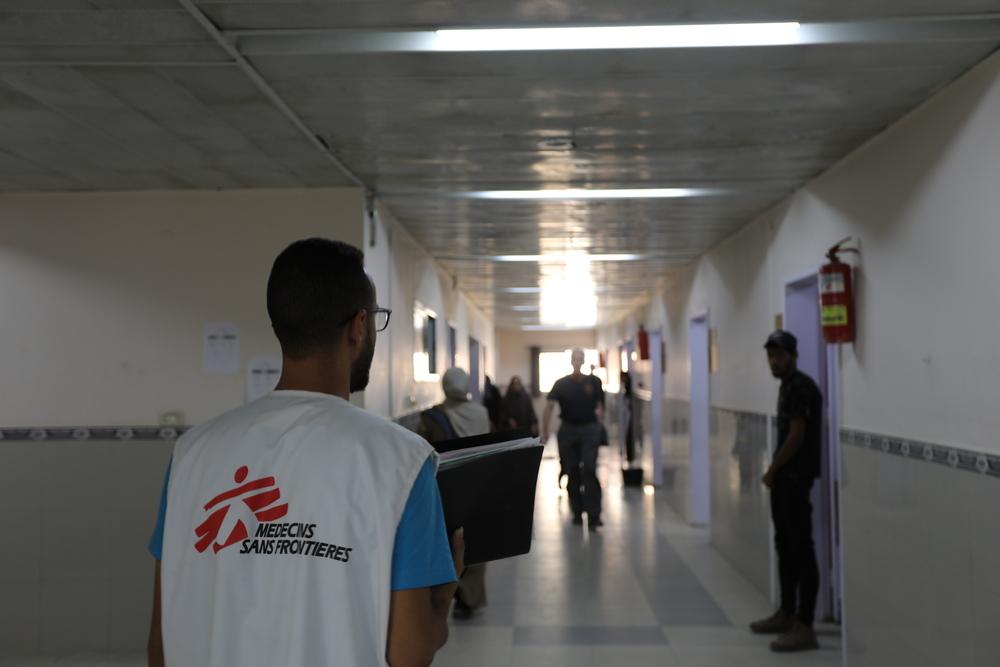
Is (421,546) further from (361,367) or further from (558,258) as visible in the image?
(558,258)

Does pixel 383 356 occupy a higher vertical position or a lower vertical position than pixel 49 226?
lower

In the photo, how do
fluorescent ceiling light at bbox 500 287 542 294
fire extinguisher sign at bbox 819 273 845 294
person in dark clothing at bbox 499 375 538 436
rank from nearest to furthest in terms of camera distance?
fire extinguisher sign at bbox 819 273 845 294 < fluorescent ceiling light at bbox 500 287 542 294 < person in dark clothing at bbox 499 375 538 436

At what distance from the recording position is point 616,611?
5680 mm

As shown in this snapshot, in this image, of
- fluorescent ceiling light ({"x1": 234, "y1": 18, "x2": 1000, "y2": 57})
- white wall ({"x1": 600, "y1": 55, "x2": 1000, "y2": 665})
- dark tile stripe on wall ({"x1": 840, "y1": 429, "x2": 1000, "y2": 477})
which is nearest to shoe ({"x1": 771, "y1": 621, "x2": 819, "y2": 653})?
white wall ({"x1": 600, "y1": 55, "x2": 1000, "y2": 665})

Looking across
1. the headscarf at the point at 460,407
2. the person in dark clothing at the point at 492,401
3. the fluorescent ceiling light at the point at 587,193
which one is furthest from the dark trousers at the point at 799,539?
the person in dark clothing at the point at 492,401

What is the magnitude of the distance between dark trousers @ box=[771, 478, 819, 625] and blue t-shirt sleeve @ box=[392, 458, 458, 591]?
391 centimetres

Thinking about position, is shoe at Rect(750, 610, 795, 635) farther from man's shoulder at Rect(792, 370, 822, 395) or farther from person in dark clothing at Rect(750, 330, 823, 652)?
man's shoulder at Rect(792, 370, 822, 395)

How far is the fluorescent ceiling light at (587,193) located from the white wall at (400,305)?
69cm

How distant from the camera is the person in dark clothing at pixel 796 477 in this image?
16.0ft

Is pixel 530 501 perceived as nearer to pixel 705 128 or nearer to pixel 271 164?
pixel 705 128

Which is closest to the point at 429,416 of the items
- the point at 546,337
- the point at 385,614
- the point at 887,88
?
the point at 887,88

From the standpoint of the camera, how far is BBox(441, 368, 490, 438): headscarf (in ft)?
17.6

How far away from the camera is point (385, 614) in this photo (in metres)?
1.31

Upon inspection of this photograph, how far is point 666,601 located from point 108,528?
3.28 meters
